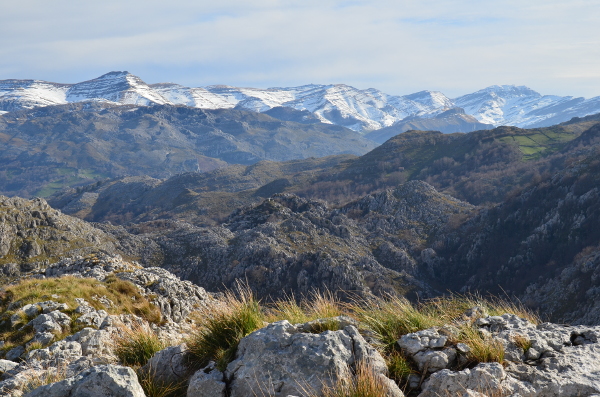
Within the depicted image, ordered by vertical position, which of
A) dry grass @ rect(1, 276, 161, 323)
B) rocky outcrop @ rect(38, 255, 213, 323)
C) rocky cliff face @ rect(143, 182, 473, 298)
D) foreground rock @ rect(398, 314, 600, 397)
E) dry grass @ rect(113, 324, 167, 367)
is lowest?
rocky cliff face @ rect(143, 182, 473, 298)

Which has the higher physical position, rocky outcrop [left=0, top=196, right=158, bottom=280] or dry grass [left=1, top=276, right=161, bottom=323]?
dry grass [left=1, top=276, right=161, bottom=323]

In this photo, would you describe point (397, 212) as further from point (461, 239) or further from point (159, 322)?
point (159, 322)

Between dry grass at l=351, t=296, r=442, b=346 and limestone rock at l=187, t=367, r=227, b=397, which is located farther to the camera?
dry grass at l=351, t=296, r=442, b=346

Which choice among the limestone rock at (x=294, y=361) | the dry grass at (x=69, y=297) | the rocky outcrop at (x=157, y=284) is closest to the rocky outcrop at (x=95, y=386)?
the limestone rock at (x=294, y=361)

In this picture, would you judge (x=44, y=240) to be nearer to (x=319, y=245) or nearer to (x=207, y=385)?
(x=319, y=245)

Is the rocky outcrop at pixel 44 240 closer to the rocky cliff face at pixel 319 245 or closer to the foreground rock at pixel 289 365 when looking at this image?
the rocky cliff face at pixel 319 245

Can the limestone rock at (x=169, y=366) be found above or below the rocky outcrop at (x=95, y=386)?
below

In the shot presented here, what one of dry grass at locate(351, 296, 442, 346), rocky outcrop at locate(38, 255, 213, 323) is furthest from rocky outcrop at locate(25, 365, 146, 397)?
rocky outcrop at locate(38, 255, 213, 323)

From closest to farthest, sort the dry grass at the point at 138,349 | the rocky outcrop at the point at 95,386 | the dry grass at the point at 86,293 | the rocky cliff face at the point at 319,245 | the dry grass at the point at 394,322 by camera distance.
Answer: the rocky outcrop at the point at 95,386 < the dry grass at the point at 394,322 < the dry grass at the point at 138,349 < the dry grass at the point at 86,293 < the rocky cliff face at the point at 319,245

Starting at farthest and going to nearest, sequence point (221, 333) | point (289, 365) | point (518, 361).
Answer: point (221, 333) → point (518, 361) → point (289, 365)

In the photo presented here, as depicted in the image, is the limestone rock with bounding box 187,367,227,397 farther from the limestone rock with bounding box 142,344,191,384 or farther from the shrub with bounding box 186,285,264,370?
the limestone rock with bounding box 142,344,191,384

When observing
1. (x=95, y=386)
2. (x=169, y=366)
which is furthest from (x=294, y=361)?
(x=95, y=386)

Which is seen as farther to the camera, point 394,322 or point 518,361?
point 394,322

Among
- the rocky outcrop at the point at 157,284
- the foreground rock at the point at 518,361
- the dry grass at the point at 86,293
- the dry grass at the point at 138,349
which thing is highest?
the foreground rock at the point at 518,361
